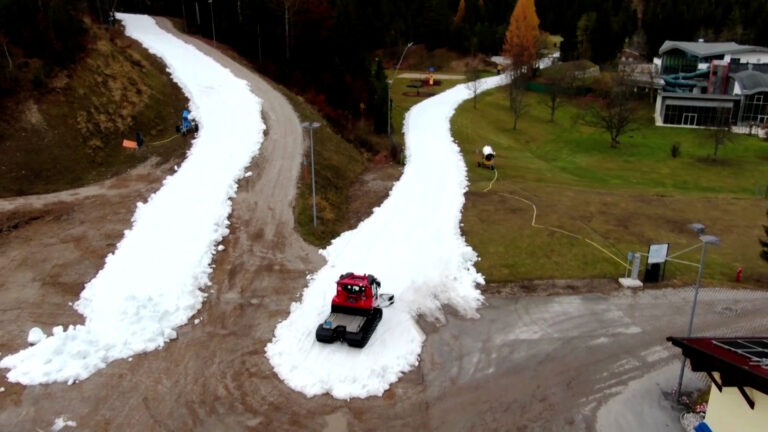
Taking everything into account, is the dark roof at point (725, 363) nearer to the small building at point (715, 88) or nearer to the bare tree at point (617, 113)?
the bare tree at point (617, 113)

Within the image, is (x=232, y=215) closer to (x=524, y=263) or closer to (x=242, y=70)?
(x=524, y=263)

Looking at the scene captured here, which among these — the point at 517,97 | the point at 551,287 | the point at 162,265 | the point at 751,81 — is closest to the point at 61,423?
the point at 162,265

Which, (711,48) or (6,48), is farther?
(711,48)

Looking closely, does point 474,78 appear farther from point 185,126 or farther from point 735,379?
point 735,379

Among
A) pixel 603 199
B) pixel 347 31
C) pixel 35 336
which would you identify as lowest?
pixel 603 199

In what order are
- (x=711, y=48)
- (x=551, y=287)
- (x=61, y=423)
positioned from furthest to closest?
(x=711, y=48) → (x=551, y=287) → (x=61, y=423)

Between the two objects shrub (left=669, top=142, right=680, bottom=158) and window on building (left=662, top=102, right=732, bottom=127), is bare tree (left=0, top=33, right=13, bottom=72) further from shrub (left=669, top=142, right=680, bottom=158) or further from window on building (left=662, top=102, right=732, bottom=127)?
window on building (left=662, top=102, right=732, bottom=127)

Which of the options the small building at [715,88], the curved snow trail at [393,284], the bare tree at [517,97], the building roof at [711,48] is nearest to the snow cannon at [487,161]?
the curved snow trail at [393,284]
